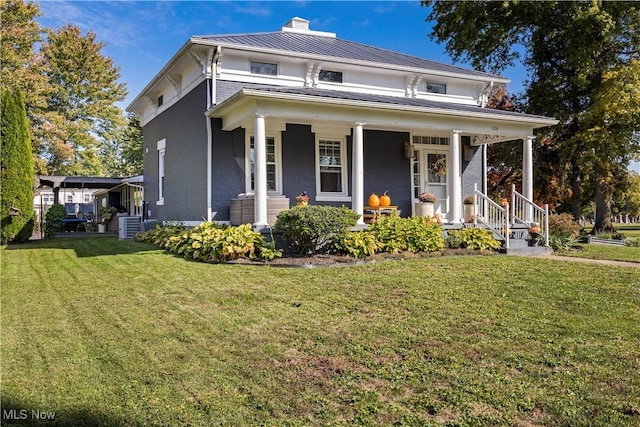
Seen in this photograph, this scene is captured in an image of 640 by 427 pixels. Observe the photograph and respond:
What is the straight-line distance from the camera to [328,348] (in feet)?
14.1

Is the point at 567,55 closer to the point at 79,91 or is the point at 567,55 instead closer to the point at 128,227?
the point at 128,227

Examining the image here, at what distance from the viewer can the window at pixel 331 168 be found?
12609 millimetres

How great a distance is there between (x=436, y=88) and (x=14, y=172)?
13.3 metres

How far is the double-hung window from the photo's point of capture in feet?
41.3

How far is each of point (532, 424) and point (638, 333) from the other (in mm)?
2302

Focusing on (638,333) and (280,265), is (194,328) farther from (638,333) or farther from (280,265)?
(638,333)

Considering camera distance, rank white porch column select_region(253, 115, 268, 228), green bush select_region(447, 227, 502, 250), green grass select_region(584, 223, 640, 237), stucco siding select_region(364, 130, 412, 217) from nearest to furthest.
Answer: white porch column select_region(253, 115, 268, 228), green bush select_region(447, 227, 502, 250), stucco siding select_region(364, 130, 412, 217), green grass select_region(584, 223, 640, 237)

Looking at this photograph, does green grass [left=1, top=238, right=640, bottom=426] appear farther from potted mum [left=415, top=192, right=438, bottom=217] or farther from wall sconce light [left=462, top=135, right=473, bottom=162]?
wall sconce light [left=462, top=135, right=473, bottom=162]

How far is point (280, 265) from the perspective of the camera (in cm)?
840

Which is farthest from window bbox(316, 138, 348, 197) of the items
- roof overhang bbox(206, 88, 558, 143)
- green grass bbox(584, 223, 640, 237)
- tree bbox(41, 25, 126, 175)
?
tree bbox(41, 25, 126, 175)

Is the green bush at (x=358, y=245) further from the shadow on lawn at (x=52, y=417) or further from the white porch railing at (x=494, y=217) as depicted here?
the shadow on lawn at (x=52, y=417)

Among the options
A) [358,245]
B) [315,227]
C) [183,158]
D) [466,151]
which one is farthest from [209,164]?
[466,151]

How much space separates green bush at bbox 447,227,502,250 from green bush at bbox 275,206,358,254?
2.49 m

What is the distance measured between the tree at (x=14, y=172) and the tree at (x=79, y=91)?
1717 centimetres
